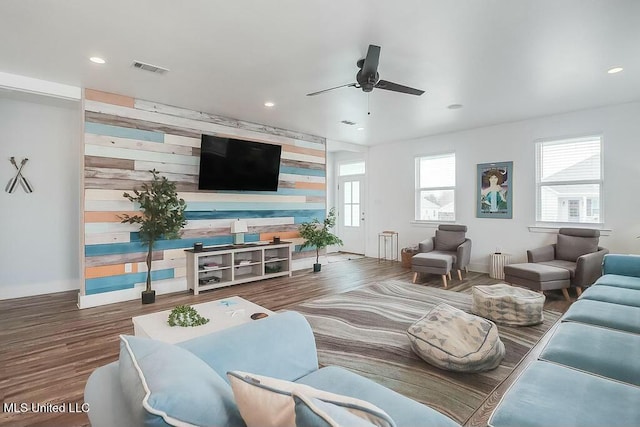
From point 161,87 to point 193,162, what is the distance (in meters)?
1.21

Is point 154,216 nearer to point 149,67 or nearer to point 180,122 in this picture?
point 180,122

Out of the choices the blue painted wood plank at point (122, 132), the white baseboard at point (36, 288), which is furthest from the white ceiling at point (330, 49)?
the white baseboard at point (36, 288)

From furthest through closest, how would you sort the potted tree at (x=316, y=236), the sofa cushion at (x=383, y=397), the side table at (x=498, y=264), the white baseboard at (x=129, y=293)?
the potted tree at (x=316, y=236) < the side table at (x=498, y=264) < the white baseboard at (x=129, y=293) < the sofa cushion at (x=383, y=397)

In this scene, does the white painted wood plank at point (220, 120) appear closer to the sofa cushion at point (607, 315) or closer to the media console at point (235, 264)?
the media console at point (235, 264)

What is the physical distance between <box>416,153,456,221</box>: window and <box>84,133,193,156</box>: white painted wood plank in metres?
4.46

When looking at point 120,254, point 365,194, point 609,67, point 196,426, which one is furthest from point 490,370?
point 365,194

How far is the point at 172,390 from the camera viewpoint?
0.76 m

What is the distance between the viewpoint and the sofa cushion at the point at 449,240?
5.49 meters

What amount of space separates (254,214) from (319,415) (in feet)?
16.1

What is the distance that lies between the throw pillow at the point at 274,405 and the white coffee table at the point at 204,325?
→ 4.36ft

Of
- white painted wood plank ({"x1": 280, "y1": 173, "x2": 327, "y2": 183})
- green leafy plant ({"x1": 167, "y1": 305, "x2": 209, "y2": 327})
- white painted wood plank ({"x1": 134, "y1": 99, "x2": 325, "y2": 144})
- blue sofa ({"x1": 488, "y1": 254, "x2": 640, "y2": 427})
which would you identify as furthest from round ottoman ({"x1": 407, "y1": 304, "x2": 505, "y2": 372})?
white painted wood plank ({"x1": 134, "y1": 99, "x2": 325, "y2": 144})

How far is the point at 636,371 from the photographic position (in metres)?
1.49

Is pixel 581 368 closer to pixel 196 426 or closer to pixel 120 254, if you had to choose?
pixel 196 426

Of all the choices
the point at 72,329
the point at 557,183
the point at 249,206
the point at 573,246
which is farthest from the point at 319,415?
the point at 557,183
